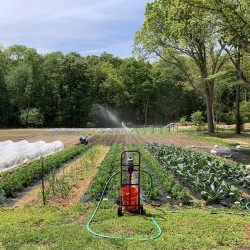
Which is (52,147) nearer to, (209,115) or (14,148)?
(14,148)

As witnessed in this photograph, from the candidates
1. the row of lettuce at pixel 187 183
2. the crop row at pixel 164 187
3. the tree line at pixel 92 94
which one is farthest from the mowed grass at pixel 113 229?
the tree line at pixel 92 94

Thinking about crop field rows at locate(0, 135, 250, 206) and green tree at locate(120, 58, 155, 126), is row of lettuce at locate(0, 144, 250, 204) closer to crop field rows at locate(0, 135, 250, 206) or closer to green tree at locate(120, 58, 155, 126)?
crop field rows at locate(0, 135, 250, 206)

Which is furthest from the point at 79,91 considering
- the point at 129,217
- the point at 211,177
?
the point at 129,217

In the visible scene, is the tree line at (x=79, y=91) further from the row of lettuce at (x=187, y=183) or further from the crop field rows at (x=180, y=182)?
the row of lettuce at (x=187, y=183)

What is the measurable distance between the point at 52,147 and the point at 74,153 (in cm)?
328

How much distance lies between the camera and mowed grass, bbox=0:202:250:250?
5.41 m

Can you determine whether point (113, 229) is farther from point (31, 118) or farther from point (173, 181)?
point (31, 118)

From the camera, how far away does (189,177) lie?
994 cm

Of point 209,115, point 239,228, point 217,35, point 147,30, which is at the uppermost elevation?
point 147,30

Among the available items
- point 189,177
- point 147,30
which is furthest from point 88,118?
point 189,177

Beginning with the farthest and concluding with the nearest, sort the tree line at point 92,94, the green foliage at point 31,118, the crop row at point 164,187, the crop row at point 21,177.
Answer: the tree line at point 92,94, the green foliage at point 31,118, the crop row at point 21,177, the crop row at point 164,187

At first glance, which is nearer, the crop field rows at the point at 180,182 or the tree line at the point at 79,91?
the crop field rows at the point at 180,182

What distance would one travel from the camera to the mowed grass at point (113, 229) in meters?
5.41

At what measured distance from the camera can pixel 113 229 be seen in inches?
239
